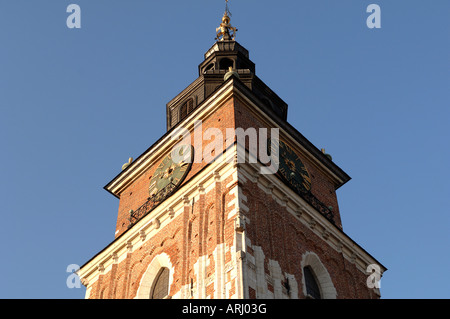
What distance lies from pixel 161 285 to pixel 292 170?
6395mm

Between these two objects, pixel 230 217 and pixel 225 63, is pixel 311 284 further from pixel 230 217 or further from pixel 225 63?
pixel 225 63

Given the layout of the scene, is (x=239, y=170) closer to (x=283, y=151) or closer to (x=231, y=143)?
(x=231, y=143)

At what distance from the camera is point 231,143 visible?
26.1 m

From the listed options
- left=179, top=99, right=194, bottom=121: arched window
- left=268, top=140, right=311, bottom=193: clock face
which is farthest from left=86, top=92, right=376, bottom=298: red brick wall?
left=179, top=99, right=194, bottom=121: arched window

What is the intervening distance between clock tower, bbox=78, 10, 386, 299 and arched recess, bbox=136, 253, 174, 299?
31 millimetres

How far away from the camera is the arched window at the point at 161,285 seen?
2450cm

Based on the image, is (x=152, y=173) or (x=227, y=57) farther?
(x=227, y=57)

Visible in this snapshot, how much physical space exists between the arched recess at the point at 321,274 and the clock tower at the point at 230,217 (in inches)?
1.2

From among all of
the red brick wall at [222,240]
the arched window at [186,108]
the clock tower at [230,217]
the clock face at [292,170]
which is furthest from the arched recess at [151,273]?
the arched window at [186,108]

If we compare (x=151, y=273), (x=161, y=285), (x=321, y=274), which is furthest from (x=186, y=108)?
(x=321, y=274)

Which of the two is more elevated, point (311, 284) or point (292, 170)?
point (292, 170)

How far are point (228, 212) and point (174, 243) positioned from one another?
2277 mm

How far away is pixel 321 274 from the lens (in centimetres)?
2566
